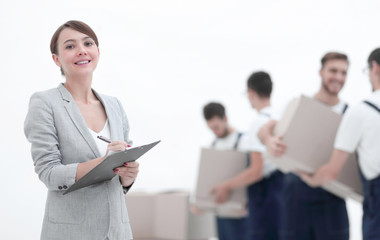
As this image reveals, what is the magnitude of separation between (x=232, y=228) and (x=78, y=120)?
227cm

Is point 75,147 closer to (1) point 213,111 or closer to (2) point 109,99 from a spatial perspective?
(2) point 109,99

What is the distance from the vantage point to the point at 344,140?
1.96 m

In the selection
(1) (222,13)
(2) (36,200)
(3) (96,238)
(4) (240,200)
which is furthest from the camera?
(1) (222,13)

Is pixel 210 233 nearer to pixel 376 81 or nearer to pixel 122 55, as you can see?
pixel 122 55

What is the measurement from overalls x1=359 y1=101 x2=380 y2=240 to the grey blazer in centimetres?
113

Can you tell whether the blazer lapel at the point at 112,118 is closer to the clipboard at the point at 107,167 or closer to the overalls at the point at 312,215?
the clipboard at the point at 107,167

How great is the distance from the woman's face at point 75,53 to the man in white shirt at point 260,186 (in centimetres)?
181

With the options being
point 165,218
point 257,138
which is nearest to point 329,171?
point 257,138

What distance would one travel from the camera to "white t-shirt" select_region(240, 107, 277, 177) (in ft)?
9.16

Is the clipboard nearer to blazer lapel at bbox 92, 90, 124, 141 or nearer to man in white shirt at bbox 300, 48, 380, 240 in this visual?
blazer lapel at bbox 92, 90, 124, 141

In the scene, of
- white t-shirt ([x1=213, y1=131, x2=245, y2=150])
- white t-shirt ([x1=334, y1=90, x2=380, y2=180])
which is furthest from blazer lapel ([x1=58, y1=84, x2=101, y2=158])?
white t-shirt ([x1=213, y1=131, x2=245, y2=150])

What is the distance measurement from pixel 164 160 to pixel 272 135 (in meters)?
2.10

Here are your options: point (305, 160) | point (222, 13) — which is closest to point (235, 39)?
point (222, 13)

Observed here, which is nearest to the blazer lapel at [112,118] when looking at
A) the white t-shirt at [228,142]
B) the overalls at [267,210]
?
the overalls at [267,210]
